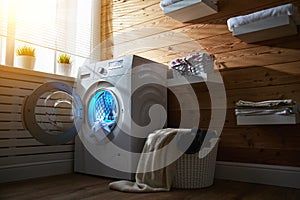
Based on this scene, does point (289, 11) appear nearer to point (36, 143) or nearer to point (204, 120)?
point (204, 120)

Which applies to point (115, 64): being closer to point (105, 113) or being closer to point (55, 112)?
point (105, 113)

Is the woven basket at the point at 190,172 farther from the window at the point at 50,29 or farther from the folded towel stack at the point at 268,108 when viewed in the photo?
the window at the point at 50,29

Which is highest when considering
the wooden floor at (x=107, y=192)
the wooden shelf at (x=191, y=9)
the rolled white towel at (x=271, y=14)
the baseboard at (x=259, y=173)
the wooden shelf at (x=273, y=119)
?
the wooden shelf at (x=191, y=9)

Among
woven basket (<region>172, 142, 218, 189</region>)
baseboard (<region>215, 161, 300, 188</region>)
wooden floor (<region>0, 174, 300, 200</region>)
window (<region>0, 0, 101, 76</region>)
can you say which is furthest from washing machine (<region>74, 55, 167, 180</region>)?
baseboard (<region>215, 161, 300, 188</region>)

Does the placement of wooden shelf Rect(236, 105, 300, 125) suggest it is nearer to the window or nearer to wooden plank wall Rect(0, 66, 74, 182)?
wooden plank wall Rect(0, 66, 74, 182)

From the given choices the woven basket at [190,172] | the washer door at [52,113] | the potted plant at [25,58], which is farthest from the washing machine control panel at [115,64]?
the woven basket at [190,172]

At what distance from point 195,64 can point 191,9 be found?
1.40 ft

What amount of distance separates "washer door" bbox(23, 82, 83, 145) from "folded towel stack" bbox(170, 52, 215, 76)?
2.71 feet

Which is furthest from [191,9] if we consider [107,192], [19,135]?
[19,135]

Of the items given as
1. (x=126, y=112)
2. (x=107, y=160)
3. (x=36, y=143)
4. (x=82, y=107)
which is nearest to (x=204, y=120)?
(x=126, y=112)

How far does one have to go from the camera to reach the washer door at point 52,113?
1.79 metres

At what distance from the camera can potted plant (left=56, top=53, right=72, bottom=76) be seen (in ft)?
7.95

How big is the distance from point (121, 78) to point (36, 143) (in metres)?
0.83

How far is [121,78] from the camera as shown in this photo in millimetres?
2025
